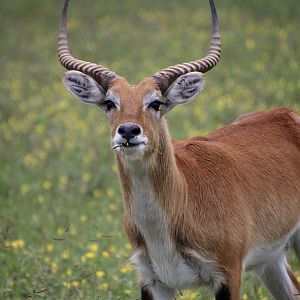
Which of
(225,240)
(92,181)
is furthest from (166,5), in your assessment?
(225,240)

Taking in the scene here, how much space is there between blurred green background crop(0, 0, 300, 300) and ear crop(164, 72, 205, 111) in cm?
184

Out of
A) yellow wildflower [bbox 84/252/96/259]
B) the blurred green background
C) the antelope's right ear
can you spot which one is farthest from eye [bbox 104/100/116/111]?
yellow wildflower [bbox 84/252/96/259]

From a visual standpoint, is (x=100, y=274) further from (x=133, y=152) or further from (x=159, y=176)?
(x=133, y=152)

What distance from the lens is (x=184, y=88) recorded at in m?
5.98

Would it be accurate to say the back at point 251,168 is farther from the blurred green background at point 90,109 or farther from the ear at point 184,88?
the blurred green background at point 90,109

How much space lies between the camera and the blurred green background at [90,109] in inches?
305

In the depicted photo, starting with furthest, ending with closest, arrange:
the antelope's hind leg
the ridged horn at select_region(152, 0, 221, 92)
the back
Result: the antelope's hind leg → the back → the ridged horn at select_region(152, 0, 221, 92)

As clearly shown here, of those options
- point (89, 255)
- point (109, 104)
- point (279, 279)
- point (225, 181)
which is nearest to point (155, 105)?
point (109, 104)

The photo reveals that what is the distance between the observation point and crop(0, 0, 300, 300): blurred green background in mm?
7758

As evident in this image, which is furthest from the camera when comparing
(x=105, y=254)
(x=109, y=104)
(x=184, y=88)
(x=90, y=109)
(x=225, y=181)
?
(x=90, y=109)

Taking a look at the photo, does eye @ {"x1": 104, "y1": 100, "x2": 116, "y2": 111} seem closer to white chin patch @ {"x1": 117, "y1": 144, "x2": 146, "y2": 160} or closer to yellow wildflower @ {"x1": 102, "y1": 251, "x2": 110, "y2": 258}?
white chin patch @ {"x1": 117, "y1": 144, "x2": 146, "y2": 160}

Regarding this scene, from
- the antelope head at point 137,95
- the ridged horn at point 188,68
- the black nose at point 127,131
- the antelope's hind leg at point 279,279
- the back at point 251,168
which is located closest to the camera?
the black nose at point 127,131

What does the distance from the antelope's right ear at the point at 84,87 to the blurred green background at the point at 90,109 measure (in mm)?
1508

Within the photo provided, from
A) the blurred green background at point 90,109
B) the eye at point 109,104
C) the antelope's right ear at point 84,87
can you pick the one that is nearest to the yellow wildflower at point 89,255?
the blurred green background at point 90,109
